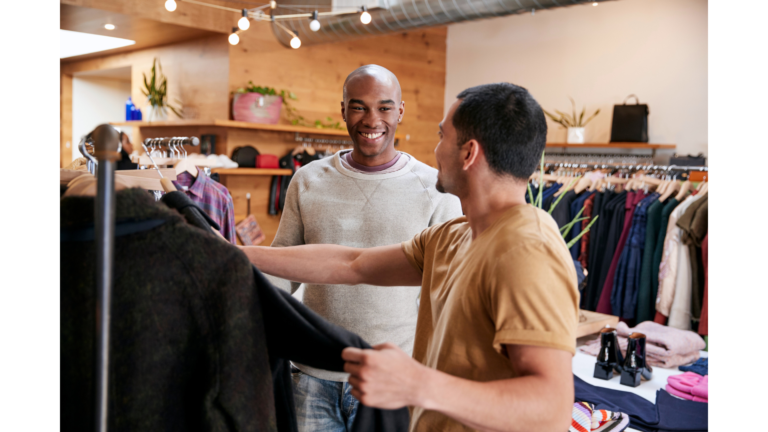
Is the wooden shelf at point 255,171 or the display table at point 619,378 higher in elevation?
the wooden shelf at point 255,171

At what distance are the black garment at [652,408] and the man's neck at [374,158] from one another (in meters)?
1.10

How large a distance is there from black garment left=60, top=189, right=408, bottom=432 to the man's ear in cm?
45

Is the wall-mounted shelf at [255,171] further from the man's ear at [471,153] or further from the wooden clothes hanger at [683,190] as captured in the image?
the man's ear at [471,153]

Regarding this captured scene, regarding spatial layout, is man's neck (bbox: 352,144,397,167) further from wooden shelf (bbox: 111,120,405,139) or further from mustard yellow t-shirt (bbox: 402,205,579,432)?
wooden shelf (bbox: 111,120,405,139)

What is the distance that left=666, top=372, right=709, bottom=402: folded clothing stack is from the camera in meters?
2.13

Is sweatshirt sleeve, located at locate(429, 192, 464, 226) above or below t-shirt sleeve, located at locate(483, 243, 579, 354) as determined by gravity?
above

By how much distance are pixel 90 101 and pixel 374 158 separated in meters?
7.41

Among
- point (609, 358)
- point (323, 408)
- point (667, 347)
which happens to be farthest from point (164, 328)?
point (667, 347)

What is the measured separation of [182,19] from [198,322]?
4.50 meters

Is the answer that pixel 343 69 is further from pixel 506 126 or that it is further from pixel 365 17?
pixel 506 126

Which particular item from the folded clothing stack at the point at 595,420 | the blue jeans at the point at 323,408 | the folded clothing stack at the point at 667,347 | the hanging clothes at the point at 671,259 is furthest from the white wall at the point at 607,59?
the blue jeans at the point at 323,408

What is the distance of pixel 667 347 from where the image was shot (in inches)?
98.7

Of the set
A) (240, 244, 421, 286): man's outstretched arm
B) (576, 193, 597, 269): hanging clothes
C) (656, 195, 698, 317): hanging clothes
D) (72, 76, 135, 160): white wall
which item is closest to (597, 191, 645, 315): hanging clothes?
(576, 193, 597, 269): hanging clothes

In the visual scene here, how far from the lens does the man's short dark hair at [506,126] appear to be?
108 centimetres
